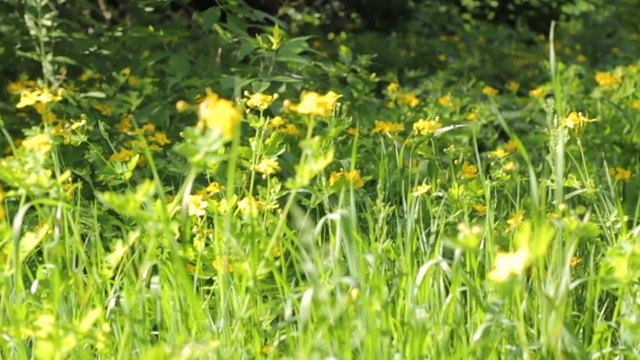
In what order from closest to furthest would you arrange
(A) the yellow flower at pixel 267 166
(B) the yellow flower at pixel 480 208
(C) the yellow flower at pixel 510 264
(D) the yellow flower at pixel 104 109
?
(C) the yellow flower at pixel 510 264 < (A) the yellow flower at pixel 267 166 < (B) the yellow flower at pixel 480 208 < (D) the yellow flower at pixel 104 109

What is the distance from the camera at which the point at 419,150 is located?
2637mm

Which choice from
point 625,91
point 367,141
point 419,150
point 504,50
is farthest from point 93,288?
point 504,50

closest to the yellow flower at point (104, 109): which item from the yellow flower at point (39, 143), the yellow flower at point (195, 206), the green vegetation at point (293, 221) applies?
the green vegetation at point (293, 221)

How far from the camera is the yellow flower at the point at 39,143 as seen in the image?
5.68ft

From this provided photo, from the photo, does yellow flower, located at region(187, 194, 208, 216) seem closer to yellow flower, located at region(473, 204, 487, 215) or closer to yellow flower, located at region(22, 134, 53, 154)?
yellow flower, located at region(22, 134, 53, 154)

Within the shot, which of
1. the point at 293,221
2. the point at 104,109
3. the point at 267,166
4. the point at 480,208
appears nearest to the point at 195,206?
the point at 267,166

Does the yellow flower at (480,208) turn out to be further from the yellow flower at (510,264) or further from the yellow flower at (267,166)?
the yellow flower at (510,264)

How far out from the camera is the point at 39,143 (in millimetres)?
1832

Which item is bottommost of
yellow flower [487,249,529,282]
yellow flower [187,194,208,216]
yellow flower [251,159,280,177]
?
yellow flower [187,194,208,216]

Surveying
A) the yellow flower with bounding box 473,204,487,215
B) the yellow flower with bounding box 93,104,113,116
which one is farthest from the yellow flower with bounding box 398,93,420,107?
the yellow flower with bounding box 473,204,487,215

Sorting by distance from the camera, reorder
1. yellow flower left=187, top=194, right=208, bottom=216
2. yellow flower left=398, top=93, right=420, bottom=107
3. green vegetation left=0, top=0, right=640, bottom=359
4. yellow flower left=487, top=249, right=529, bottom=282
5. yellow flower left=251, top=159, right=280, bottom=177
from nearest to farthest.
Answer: yellow flower left=487, top=249, right=529, bottom=282
green vegetation left=0, top=0, right=640, bottom=359
yellow flower left=251, top=159, right=280, bottom=177
yellow flower left=187, top=194, right=208, bottom=216
yellow flower left=398, top=93, right=420, bottom=107

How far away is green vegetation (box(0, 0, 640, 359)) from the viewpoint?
1.70 meters

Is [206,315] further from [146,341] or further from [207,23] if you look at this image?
[207,23]

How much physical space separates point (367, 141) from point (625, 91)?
200 cm
